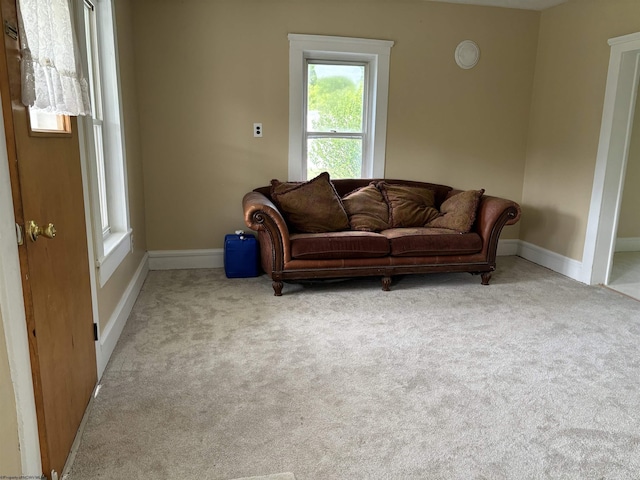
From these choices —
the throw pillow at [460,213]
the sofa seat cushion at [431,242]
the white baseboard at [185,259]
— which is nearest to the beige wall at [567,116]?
the throw pillow at [460,213]

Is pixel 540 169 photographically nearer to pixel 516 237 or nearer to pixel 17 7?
pixel 516 237

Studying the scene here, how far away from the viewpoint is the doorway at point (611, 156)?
12.0 feet

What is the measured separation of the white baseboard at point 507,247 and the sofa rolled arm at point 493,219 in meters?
Answer: 1.14

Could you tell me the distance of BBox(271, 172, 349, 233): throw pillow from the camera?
380 cm

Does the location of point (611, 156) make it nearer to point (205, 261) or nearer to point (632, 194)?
point (632, 194)

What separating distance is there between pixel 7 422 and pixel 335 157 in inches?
145

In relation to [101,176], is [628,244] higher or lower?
lower

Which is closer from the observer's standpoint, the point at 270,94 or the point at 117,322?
the point at 117,322

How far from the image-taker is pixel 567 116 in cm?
425

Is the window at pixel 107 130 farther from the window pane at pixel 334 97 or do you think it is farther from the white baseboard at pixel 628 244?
the white baseboard at pixel 628 244

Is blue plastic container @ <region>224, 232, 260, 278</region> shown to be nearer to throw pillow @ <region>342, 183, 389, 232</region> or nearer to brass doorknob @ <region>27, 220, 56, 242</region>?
throw pillow @ <region>342, 183, 389, 232</region>

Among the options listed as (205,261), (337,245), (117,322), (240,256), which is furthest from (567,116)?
(117,322)

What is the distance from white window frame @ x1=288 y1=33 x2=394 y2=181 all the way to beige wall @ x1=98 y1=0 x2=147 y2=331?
1.33 meters

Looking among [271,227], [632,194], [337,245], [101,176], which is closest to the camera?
[101,176]
